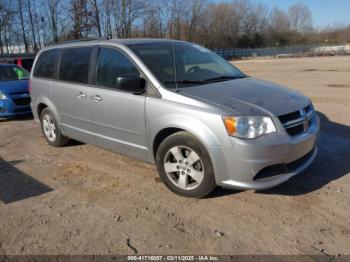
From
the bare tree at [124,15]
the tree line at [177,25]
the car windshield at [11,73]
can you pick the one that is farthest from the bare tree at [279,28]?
the car windshield at [11,73]

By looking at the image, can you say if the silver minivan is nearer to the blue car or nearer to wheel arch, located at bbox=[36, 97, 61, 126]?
wheel arch, located at bbox=[36, 97, 61, 126]

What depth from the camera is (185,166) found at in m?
4.31

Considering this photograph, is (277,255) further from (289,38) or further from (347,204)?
(289,38)

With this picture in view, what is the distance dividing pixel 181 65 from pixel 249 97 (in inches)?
45.4

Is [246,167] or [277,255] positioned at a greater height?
[246,167]

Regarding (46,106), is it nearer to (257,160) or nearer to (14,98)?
(14,98)

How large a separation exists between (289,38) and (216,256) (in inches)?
4772

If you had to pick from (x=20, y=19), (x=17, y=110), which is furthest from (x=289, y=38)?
(x=17, y=110)

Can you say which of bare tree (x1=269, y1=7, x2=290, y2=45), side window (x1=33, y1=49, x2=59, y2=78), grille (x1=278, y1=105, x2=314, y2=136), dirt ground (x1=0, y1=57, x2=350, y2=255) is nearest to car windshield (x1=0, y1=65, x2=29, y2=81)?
side window (x1=33, y1=49, x2=59, y2=78)

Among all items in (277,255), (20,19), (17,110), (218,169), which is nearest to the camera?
(277,255)

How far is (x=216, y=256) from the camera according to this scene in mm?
3246

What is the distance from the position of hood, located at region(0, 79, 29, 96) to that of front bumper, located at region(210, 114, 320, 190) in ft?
24.0

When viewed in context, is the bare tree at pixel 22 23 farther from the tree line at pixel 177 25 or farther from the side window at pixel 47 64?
the side window at pixel 47 64

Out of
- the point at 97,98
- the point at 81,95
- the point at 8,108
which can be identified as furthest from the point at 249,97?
the point at 8,108
